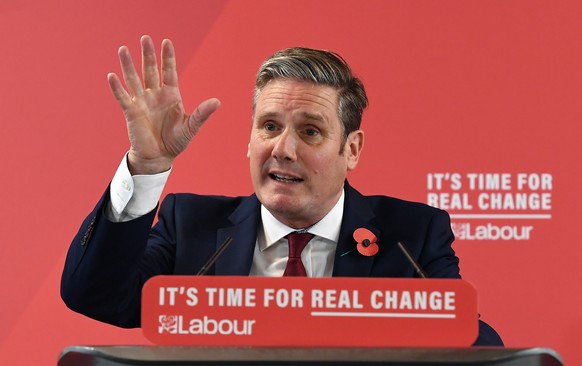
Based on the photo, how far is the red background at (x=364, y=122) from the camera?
2.83m

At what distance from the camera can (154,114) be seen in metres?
1.95

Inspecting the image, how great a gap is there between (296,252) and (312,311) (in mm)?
888

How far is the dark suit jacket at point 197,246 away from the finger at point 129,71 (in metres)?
0.24

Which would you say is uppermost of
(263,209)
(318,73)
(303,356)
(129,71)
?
(318,73)

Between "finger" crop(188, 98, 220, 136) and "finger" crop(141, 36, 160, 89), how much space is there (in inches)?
3.9

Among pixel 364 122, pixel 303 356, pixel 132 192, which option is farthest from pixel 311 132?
pixel 303 356

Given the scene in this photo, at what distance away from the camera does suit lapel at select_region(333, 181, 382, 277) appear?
6.93ft

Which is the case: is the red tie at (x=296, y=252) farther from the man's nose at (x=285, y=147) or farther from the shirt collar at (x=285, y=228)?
the man's nose at (x=285, y=147)

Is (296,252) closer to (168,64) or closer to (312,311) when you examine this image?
(168,64)

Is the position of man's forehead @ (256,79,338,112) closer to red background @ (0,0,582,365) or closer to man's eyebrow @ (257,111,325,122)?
man's eyebrow @ (257,111,325,122)

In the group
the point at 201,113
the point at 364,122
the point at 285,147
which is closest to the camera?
the point at 201,113

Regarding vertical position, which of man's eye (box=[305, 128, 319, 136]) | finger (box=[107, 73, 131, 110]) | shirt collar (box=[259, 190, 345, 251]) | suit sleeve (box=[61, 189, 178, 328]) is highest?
man's eye (box=[305, 128, 319, 136])

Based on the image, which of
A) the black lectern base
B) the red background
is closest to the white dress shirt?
the red background

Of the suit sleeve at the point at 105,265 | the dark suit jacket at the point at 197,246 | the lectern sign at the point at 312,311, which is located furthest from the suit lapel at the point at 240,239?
the lectern sign at the point at 312,311
